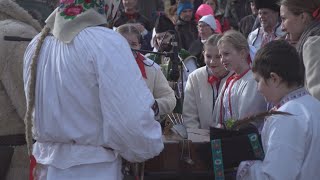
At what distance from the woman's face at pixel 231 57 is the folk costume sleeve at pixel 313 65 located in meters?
1.68

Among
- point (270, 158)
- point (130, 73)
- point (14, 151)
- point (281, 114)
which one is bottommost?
point (14, 151)

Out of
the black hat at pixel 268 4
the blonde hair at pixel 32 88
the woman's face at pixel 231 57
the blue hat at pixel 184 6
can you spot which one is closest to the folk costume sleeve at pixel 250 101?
the woman's face at pixel 231 57

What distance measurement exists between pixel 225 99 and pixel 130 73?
5.73 feet

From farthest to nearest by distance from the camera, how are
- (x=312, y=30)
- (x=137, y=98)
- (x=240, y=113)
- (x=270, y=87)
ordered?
(x=240, y=113) → (x=312, y=30) → (x=270, y=87) → (x=137, y=98)

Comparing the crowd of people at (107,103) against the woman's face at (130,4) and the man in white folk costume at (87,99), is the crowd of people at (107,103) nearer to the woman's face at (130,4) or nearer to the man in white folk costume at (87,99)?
the man in white folk costume at (87,99)

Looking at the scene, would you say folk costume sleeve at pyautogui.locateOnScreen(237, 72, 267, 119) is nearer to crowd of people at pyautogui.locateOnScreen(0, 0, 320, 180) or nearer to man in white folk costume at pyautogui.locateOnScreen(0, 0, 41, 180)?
crowd of people at pyautogui.locateOnScreen(0, 0, 320, 180)

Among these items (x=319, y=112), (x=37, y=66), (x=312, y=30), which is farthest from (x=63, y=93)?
→ (x=312, y=30)

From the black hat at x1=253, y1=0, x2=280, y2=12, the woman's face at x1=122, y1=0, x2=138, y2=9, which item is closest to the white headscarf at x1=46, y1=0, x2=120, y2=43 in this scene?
the black hat at x1=253, y1=0, x2=280, y2=12

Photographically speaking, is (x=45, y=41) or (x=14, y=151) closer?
(x=45, y=41)

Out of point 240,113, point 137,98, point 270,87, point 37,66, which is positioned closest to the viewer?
point 137,98

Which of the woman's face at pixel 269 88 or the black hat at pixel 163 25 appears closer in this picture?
the woman's face at pixel 269 88

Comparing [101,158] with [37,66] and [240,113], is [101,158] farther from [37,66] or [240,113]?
[240,113]

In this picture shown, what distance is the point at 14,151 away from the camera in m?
3.80

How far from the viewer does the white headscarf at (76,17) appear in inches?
116
